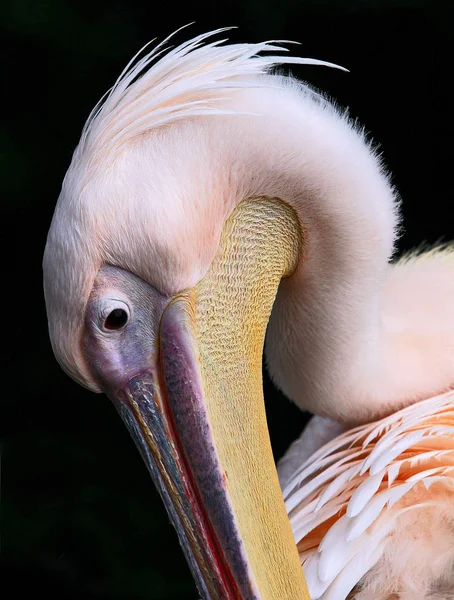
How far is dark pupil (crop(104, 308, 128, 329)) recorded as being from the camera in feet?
4.23

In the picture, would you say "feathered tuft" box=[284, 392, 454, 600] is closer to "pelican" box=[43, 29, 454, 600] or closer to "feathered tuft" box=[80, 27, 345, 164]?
"pelican" box=[43, 29, 454, 600]

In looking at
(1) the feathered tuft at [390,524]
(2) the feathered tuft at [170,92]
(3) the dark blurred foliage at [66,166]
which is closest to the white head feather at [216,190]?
(2) the feathered tuft at [170,92]

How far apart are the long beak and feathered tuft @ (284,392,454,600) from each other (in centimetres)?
11

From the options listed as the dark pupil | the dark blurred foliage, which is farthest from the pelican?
the dark blurred foliage

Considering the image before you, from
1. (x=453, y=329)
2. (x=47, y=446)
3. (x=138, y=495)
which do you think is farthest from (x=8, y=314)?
(x=453, y=329)

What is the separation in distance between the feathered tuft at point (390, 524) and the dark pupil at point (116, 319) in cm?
47

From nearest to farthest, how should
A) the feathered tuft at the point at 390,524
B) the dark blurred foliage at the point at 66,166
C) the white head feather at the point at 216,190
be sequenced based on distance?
1. the white head feather at the point at 216,190
2. the feathered tuft at the point at 390,524
3. the dark blurred foliage at the point at 66,166

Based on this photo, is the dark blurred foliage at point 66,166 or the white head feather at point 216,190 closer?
the white head feather at point 216,190

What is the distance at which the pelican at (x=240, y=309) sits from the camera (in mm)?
1275

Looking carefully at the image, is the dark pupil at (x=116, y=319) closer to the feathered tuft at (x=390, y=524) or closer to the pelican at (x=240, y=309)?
the pelican at (x=240, y=309)

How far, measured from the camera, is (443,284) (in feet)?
5.60

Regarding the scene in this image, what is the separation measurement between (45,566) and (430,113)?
189cm

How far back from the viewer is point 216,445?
4.29ft

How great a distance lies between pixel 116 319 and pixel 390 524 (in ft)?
1.79
